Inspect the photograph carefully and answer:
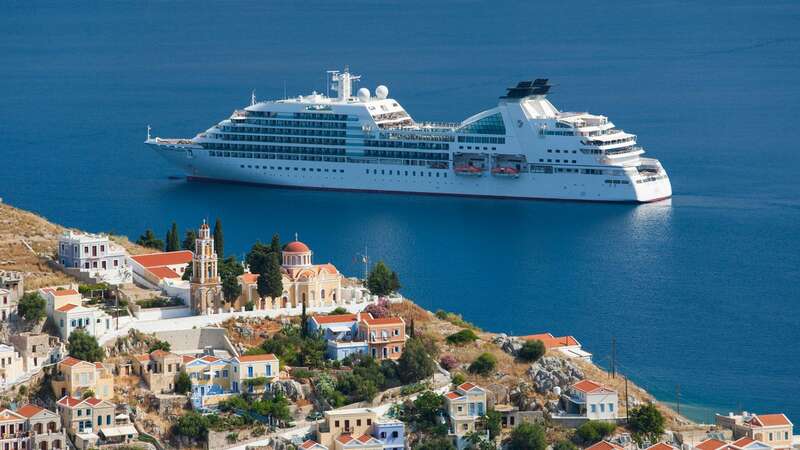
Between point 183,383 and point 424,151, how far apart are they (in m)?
67.9

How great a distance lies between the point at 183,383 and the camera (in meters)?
74.9

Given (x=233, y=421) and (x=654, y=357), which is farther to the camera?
(x=654, y=357)

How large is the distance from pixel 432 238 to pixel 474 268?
9.47 m

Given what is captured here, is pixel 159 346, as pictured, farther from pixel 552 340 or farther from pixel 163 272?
pixel 552 340

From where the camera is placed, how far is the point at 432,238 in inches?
4756

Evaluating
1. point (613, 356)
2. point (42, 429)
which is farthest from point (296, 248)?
point (42, 429)

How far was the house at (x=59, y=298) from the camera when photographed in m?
78.1

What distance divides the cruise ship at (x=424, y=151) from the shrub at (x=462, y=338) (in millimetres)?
55187

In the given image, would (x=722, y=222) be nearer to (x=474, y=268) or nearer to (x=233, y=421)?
(x=474, y=268)

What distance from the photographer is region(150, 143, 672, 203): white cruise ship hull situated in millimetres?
135625

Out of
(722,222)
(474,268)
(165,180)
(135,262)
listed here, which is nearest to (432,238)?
(474,268)

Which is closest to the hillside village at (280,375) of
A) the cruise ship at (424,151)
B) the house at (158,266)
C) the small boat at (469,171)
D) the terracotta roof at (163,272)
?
the house at (158,266)

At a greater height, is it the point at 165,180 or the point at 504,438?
the point at 165,180

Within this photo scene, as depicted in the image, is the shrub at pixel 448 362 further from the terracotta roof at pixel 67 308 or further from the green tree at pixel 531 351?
the terracotta roof at pixel 67 308
